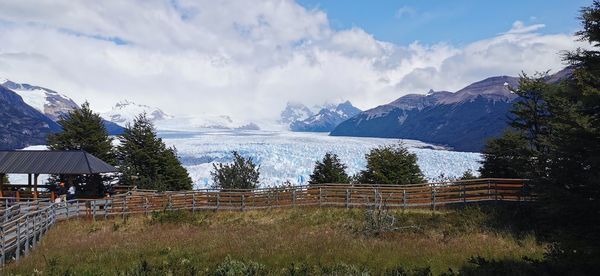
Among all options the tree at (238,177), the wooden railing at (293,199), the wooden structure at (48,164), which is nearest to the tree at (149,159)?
the tree at (238,177)

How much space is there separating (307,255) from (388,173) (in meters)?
32.5

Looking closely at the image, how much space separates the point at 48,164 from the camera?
3109 cm

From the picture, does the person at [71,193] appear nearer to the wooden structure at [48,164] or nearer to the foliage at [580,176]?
the wooden structure at [48,164]

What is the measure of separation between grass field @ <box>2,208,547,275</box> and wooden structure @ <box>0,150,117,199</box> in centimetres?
646

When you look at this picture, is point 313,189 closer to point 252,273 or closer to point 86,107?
point 252,273

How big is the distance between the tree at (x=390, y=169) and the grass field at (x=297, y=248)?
62.4 feet

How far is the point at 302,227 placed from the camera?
22.2 m

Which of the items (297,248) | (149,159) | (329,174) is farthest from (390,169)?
(297,248)

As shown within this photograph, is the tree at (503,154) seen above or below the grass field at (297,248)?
above

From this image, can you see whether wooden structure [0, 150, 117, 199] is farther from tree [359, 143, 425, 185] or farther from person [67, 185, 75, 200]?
tree [359, 143, 425, 185]

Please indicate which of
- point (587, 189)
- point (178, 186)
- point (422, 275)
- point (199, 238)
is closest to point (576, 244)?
point (587, 189)

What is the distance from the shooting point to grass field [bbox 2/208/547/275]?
31.8ft

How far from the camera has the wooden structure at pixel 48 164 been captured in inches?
1198

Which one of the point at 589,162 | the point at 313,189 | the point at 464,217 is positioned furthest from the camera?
the point at 313,189
